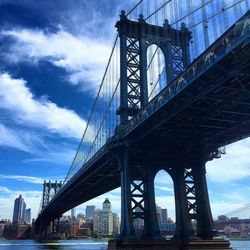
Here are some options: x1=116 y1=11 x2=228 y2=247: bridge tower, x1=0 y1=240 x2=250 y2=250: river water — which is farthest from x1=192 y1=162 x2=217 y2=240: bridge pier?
x1=0 y1=240 x2=250 y2=250: river water

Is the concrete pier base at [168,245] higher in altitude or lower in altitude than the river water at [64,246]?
lower

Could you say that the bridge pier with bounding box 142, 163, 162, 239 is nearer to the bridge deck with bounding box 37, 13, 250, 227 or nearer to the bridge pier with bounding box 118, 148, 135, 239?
the bridge pier with bounding box 118, 148, 135, 239

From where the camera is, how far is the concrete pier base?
39572 mm

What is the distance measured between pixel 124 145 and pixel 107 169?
43.5 ft

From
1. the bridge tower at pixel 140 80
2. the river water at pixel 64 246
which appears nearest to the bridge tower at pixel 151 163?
the bridge tower at pixel 140 80

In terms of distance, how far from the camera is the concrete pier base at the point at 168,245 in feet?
130

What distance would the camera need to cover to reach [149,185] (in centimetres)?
4350

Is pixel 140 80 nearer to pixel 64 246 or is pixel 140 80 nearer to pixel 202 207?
pixel 202 207

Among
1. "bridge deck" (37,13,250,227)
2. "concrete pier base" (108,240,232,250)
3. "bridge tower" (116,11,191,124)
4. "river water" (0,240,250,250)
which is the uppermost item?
"bridge tower" (116,11,191,124)

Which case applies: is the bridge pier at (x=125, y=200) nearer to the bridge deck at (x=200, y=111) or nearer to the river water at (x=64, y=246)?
the bridge deck at (x=200, y=111)

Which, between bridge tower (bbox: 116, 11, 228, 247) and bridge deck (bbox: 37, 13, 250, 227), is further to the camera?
bridge tower (bbox: 116, 11, 228, 247)

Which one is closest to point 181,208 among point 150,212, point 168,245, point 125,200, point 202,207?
point 202,207

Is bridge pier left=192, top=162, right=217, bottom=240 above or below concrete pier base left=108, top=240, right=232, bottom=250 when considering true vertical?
above

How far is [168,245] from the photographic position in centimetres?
4122
